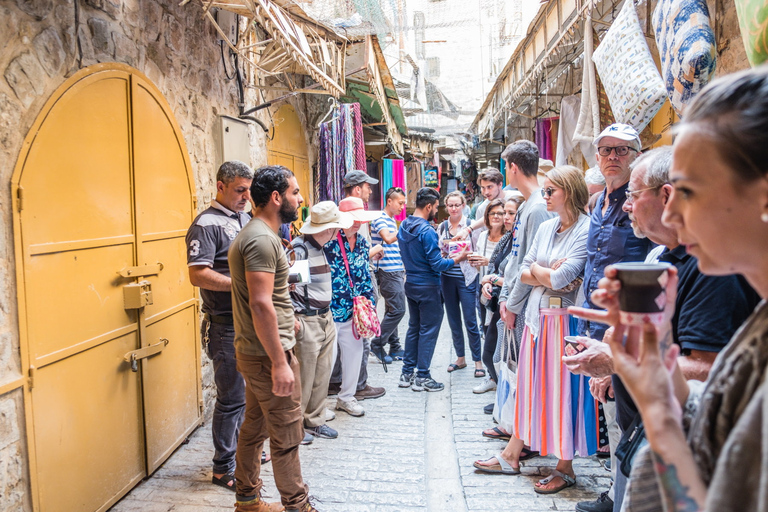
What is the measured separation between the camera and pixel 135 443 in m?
3.32

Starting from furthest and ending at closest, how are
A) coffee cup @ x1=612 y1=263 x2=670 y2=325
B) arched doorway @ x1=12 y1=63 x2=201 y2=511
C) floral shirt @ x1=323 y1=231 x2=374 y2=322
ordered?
floral shirt @ x1=323 y1=231 x2=374 y2=322, arched doorway @ x1=12 y1=63 x2=201 y2=511, coffee cup @ x1=612 y1=263 x2=670 y2=325

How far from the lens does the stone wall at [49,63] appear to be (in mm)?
2283

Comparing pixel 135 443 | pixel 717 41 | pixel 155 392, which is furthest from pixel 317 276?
pixel 717 41

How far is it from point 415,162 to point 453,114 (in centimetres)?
395

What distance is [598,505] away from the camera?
2.90m

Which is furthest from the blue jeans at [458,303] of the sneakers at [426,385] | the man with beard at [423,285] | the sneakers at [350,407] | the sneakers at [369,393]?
the sneakers at [350,407]

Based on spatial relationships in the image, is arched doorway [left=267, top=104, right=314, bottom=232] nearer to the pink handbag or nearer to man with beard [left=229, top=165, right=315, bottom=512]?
the pink handbag

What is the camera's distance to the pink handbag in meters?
4.52

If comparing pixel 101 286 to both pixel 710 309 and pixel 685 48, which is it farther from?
pixel 685 48

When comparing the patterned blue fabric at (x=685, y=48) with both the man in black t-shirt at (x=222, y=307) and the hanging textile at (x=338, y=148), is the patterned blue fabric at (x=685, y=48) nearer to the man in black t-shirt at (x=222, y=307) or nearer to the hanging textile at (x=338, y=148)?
the man in black t-shirt at (x=222, y=307)

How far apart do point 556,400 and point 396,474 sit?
125cm

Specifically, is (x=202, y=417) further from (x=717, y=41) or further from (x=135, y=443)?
(x=717, y=41)

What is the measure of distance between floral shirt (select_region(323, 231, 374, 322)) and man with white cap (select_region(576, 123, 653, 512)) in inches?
86.2

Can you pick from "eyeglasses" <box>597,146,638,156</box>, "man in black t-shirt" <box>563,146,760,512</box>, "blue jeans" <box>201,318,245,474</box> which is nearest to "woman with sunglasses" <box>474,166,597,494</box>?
"eyeglasses" <box>597,146,638,156</box>
